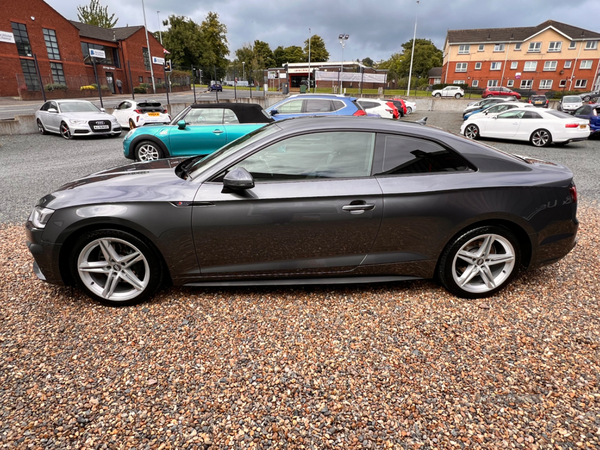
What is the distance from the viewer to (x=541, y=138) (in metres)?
12.8

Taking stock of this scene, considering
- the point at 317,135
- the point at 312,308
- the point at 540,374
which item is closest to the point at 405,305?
the point at 312,308

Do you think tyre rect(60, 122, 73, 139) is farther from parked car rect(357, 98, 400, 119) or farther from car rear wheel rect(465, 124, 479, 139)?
car rear wheel rect(465, 124, 479, 139)

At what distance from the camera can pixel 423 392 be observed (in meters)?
2.24

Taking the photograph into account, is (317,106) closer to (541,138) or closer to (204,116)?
(204,116)

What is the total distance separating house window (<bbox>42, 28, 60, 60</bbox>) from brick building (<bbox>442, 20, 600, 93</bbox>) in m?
54.4

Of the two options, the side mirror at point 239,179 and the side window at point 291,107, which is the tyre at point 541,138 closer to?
the side window at point 291,107

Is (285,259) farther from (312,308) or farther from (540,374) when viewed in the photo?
(540,374)

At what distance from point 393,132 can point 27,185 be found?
7592mm

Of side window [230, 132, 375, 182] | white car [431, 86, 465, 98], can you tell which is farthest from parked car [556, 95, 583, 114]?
side window [230, 132, 375, 182]

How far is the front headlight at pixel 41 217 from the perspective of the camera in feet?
9.32

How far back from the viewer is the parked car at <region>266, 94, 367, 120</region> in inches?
427

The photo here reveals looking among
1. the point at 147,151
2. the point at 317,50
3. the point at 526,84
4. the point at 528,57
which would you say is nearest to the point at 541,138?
the point at 147,151

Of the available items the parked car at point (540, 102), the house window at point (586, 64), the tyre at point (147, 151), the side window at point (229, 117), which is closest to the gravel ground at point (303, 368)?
the tyre at point (147, 151)

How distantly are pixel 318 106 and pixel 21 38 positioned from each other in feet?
129
